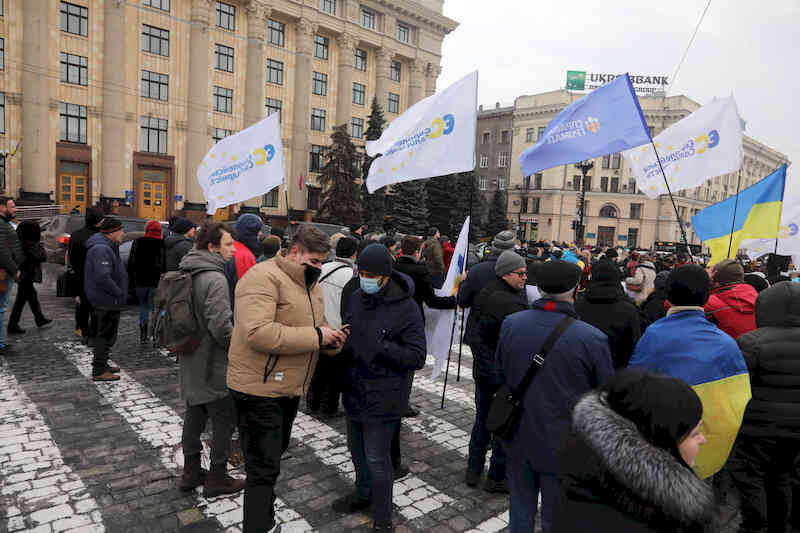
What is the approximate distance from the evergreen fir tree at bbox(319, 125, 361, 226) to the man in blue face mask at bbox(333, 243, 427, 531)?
124 feet

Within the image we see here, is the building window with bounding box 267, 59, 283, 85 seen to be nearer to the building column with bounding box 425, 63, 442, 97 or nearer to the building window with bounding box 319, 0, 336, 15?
the building window with bounding box 319, 0, 336, 15

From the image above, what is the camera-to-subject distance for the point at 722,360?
2959mm

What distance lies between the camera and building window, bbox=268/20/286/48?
41156 mm

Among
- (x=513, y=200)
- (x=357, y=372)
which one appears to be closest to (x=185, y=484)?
(x=357, y=372)

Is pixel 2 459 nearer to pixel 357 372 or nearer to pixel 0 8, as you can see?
pixel 357 372

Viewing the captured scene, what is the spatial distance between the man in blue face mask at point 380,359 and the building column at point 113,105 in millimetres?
35676

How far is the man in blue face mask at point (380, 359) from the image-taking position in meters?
3.45

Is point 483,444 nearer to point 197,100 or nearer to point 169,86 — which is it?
point 197,100

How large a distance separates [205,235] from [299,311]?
1357 millimetres

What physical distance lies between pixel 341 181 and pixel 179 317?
37.9m

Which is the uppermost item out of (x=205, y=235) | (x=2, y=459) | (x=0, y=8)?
(x=0, y=8)

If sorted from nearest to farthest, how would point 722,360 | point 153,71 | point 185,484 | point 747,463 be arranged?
point 722,360 → point 747,463 → point 185,484 → point 153,71

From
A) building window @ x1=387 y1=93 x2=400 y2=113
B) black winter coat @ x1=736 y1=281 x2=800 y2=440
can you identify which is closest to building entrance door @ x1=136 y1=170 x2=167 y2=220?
building window @ x1=387 y1=93 x2=400 y2=113

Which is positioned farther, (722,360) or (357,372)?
(357,372)
